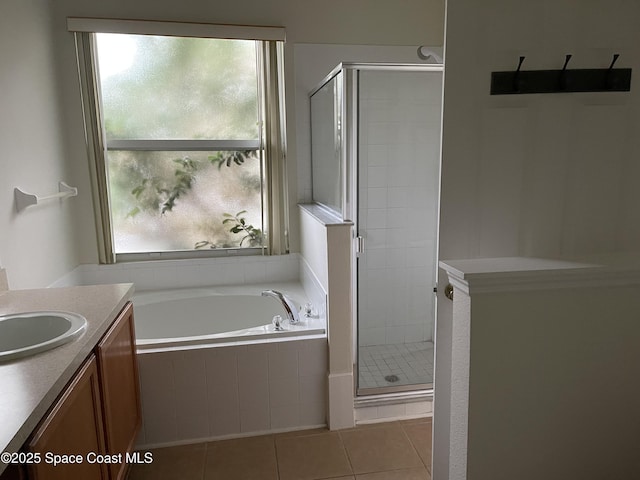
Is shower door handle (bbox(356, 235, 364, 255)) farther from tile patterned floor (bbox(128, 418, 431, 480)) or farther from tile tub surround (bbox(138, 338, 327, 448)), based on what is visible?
tile patterned floor (bbox(128, 418, 431, 480))

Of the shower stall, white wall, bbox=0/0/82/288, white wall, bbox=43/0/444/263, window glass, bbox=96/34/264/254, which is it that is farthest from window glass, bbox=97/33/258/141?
the shower stall

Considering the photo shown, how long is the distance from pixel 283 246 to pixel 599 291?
2158 millimetres

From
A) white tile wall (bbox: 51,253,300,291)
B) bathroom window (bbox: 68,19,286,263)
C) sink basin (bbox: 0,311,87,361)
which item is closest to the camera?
sink basin (bbox: 0,311,87,361)

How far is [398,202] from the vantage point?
277 centimetres

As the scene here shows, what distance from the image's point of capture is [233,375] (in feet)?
7.38

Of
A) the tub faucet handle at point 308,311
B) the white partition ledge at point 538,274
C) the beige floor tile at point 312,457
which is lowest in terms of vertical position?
the beige floor tile at point 312,457

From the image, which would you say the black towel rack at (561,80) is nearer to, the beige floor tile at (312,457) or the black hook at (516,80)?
the black hook at (516,80)

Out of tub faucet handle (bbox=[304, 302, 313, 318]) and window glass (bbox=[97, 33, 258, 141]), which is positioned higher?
window glass (bbox=[97, 33, 258, 141])

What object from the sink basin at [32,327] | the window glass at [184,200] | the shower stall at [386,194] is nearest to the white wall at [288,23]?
the window glass at [184,200]

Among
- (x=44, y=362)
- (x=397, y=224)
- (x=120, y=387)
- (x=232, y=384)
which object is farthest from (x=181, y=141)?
(x=44, y=362)

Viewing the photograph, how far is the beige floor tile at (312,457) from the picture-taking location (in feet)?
6.70

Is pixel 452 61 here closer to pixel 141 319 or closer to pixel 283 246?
pixel 283 246

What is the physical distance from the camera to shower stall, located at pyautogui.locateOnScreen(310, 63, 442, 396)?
2416 millimetres

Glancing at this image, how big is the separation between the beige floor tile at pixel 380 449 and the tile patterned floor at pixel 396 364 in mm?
252
